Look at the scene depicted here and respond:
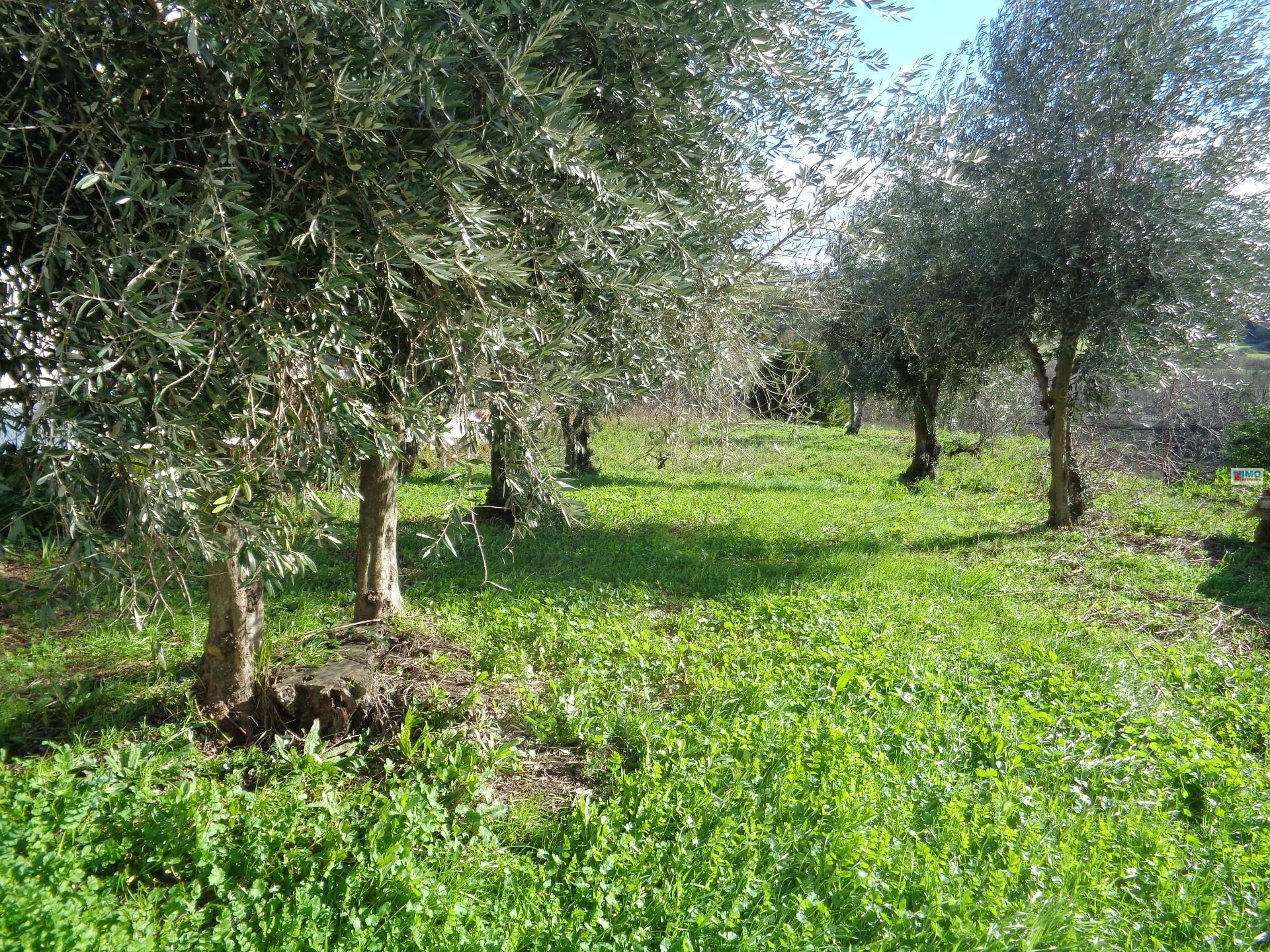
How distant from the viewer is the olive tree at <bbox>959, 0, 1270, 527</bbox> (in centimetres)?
853

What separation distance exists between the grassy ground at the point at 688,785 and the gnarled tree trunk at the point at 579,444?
1.51 m

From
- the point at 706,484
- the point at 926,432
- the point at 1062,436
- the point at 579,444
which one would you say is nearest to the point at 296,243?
the point at 579,444

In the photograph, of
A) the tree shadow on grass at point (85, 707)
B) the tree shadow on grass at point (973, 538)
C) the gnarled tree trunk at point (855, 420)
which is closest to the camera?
the tree shadow on grass at point (85, 707)

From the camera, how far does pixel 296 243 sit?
313 cm

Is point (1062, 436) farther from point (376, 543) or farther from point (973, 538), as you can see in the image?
point (376, 543)

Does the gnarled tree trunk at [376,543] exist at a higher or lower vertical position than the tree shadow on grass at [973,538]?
higher

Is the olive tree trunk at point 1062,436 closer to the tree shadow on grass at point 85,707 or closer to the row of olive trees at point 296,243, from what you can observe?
the row of olive trees at point 296,243

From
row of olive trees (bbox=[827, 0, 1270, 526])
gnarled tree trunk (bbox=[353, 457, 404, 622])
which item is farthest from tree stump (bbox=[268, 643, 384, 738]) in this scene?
row of olive trees (bbox=[827, 0, 1270, 526])

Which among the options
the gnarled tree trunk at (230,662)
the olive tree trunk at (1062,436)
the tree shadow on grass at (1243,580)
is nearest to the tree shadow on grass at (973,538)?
the olive tree trunk at (1062,436)

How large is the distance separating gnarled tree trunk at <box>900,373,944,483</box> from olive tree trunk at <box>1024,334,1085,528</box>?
4.22 metres

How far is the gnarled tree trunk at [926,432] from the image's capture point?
15.8 m

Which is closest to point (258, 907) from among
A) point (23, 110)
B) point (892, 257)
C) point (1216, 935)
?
point (23, 110)

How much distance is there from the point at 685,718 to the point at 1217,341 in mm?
9123

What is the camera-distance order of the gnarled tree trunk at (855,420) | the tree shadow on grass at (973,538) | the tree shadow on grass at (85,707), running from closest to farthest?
1. the tree shadow on grass at (85,707)
2. the tree shadow on grass at (973,538)
3. the gnarled tree trunk at (855,420)
